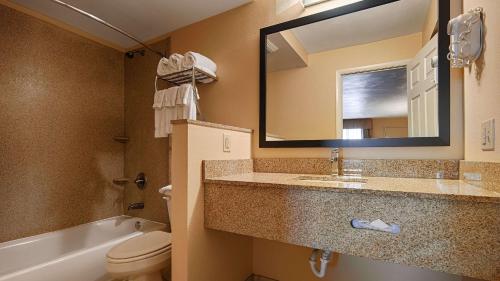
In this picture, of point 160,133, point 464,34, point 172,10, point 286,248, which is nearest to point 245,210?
point 286,248

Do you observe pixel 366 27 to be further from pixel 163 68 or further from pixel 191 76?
pixel 163 68

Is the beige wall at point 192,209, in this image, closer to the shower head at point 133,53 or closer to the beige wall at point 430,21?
the beige wall at point 430,21

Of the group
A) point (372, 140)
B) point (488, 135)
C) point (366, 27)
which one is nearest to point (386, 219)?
point (488, 135)

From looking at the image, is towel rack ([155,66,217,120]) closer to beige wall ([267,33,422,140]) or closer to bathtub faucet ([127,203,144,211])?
beige wall ([267,33,422,140])

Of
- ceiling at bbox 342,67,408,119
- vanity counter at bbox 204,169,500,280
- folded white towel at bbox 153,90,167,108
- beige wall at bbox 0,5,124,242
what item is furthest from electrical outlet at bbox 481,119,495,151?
beige wall at bbox 0,5,124,242

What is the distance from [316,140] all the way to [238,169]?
550 millimetres

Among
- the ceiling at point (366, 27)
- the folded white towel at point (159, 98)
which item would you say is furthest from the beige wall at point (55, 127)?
the ceiling at point (366, 27)

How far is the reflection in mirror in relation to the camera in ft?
4.31

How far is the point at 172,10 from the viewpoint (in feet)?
6.39

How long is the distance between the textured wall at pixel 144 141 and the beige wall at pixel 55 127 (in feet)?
0.41

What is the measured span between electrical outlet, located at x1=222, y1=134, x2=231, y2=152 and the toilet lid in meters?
0.72

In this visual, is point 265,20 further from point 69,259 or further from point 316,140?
point 69,259

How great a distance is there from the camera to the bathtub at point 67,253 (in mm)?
1386

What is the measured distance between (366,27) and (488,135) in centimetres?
87
